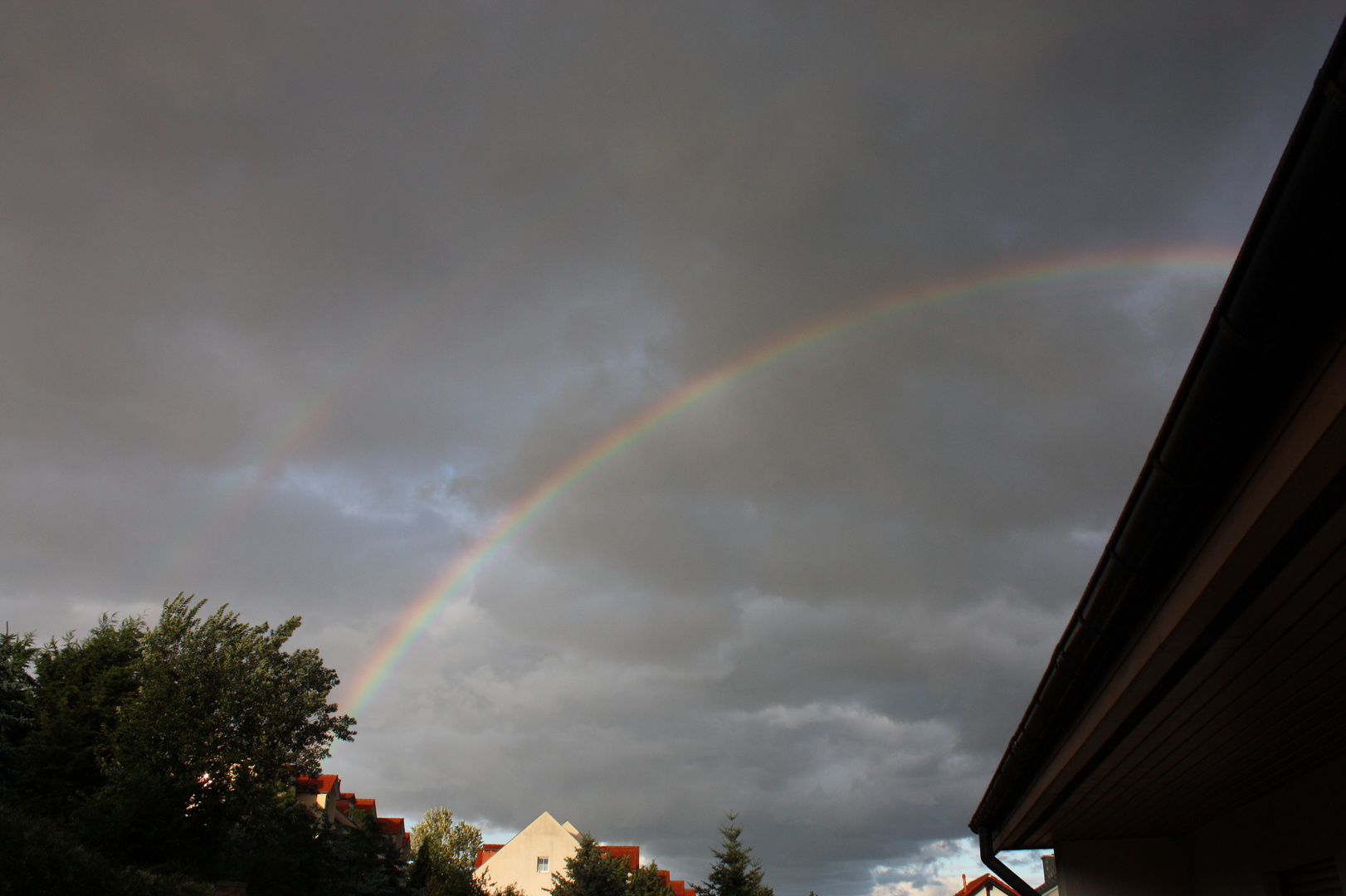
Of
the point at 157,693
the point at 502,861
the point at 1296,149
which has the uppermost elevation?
the point at 157,693

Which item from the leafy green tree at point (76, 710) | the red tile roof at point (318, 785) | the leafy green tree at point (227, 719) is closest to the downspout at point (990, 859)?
the leafy green tree at point (227, 719)

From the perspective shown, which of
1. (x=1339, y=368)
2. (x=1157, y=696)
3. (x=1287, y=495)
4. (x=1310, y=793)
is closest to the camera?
(x=1339, y=368)

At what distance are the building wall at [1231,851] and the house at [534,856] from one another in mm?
48588

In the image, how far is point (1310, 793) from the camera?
639 centimetres

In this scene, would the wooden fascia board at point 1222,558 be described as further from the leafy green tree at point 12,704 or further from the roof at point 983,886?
the roof at point 983,886

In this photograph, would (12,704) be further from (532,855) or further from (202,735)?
(532,855)

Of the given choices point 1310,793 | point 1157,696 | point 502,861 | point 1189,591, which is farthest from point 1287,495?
point 502,861

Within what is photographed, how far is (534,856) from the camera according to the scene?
53.9 meters

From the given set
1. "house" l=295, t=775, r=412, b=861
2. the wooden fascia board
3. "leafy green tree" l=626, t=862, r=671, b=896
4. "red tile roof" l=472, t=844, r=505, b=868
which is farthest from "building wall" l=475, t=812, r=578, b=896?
the wooden fascia board

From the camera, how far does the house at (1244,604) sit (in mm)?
2213

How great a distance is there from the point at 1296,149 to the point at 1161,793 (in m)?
6.98

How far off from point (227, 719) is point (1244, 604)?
34.5 m

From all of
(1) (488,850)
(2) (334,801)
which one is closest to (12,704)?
(2) (334,801)

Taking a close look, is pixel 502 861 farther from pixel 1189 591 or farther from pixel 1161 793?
pixel 1189 591
